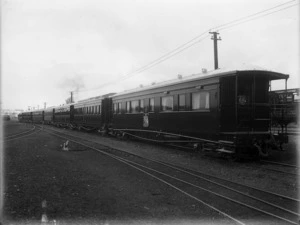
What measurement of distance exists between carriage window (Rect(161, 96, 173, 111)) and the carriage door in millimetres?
3430

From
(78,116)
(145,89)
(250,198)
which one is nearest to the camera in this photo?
(250,198)

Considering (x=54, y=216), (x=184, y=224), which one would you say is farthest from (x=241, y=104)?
(x=54, y=216)

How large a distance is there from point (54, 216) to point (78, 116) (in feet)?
87.8

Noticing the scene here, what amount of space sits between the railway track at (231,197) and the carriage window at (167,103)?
15.3ft

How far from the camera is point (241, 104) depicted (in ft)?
32.8

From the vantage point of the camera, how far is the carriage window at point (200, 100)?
10762 mm

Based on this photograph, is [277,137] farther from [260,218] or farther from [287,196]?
[260,218]

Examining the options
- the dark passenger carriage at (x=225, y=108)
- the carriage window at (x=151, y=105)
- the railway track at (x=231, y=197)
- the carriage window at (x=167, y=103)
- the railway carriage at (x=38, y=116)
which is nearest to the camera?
the railway track at (x=231, y=197)

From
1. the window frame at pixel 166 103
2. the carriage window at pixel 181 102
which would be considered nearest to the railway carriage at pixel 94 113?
the window frame at pixel 166 103

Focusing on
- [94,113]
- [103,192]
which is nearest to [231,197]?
[103,192]

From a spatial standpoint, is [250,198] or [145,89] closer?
[250,198]

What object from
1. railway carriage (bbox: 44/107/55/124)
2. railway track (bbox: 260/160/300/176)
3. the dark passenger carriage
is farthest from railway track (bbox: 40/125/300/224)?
railway carriage (bbox: 44/107/55/124)

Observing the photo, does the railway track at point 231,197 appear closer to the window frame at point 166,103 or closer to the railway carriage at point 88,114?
the window frame at point 166,103

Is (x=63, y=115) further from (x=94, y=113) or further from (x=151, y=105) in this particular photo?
(x=151, y=105)
